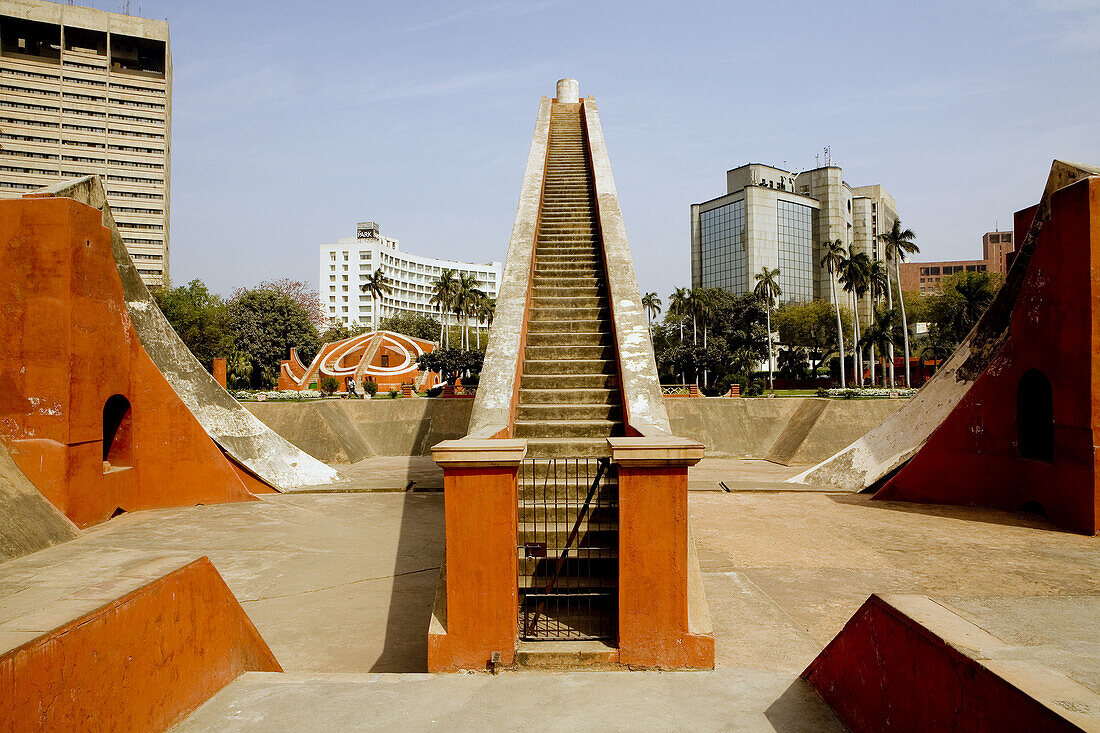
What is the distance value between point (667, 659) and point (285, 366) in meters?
41.5

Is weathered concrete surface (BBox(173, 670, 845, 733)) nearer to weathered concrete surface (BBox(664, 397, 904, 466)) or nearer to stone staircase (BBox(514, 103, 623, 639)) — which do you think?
stone staircase (BBox(514, 103, 623, 639))

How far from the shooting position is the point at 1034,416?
28.2 ft

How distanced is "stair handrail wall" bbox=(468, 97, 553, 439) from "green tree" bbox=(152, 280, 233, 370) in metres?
31.3

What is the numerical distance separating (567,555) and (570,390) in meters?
2.70

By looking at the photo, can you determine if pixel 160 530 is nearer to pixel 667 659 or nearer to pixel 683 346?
pixel 667 659

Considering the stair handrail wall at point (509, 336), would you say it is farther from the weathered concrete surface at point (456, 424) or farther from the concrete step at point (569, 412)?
the weathered concrete surface at point (456, 424)

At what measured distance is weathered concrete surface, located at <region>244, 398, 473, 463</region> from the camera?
16.1 metres

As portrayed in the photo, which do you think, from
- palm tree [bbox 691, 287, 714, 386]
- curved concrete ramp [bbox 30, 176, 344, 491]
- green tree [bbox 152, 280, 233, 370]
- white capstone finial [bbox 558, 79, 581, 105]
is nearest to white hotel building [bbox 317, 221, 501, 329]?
palm tree [bbox 691, 287, 714, 386]

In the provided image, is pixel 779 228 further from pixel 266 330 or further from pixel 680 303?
pixel 266 330

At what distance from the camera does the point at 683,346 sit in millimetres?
42000


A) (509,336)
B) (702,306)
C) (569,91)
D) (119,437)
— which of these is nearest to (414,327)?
(702,306)

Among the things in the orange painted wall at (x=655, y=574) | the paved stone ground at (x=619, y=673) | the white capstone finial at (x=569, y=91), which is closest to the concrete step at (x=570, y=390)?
the paved stone ground at (x=619, y=673)

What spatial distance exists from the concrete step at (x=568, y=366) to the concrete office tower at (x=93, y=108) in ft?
223

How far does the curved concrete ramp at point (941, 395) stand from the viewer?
8.60 metres
